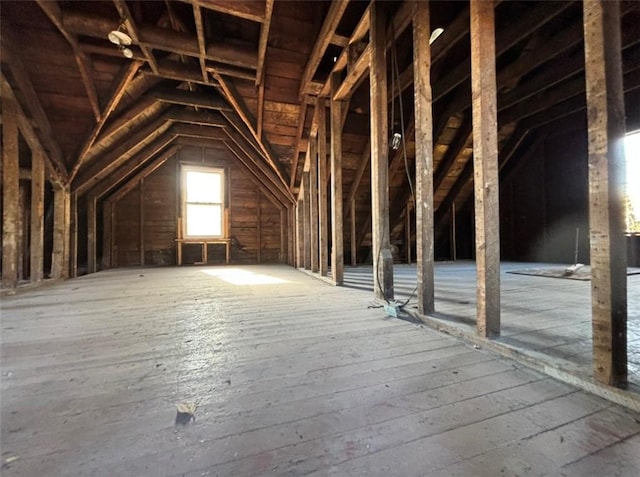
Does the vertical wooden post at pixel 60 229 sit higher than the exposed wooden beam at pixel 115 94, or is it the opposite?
the exposed wooden beam at pixel 115 94

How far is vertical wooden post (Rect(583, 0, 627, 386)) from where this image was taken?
3.10 feet

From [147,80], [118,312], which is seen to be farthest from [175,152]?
[118,312]

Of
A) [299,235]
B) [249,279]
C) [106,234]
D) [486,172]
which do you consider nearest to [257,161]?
[299,235]

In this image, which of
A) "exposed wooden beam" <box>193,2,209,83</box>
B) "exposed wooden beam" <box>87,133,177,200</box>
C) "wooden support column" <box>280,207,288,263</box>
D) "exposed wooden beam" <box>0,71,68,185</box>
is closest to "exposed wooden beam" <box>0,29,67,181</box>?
"exposed wooden beam" <box>0,71,68,185</box>

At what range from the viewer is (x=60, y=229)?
409cm

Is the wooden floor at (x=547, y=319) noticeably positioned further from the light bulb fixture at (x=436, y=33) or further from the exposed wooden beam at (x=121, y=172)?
the exposed wooden beam at (x=121, y=172)

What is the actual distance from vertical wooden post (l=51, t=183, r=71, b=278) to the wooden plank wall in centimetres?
224

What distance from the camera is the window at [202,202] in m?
6.84

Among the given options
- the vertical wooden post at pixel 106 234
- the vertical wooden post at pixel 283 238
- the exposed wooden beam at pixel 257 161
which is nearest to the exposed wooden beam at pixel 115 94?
the exposed wooden beam at pixel 257 161

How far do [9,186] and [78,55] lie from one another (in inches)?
63.9

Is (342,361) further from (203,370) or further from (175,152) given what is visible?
(175,152)

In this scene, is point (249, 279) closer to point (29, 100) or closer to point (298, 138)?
point (298, 138)

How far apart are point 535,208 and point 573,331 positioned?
20.9 feet

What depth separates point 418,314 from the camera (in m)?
1.89
